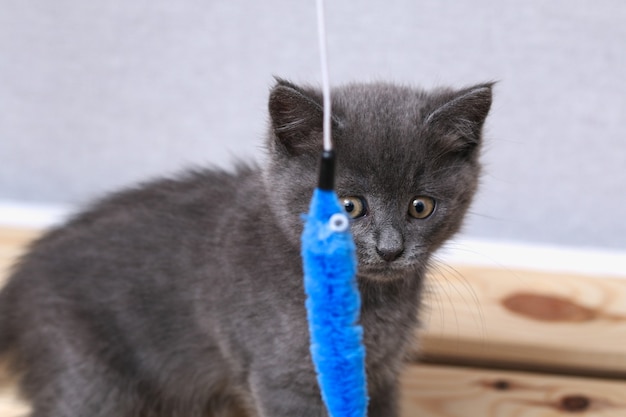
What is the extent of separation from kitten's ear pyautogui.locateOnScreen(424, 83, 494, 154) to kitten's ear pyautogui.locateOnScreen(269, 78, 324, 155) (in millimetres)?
128

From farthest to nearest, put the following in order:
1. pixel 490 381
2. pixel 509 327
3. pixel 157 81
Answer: pixel 157 81
pixel 509 327
pixel 490 381

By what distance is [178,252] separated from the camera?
1101mm

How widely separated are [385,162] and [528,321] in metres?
0.59

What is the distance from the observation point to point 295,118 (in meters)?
0.90

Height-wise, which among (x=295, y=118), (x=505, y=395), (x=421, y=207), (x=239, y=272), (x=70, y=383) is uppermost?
(x=295, y=118)

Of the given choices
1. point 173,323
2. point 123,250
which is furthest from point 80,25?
point 173,323

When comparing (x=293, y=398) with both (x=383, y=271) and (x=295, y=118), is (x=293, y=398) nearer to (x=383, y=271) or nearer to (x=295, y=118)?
(x=383, y=271)

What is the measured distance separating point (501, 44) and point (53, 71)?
2.89 feet

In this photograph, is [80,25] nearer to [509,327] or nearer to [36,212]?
[36,212]

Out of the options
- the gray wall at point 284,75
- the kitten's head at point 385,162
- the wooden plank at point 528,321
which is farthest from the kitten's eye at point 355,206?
the gray wall at point 284,75

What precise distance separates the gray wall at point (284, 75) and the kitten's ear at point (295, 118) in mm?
535

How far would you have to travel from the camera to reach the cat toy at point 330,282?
656mm

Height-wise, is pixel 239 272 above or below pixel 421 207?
below

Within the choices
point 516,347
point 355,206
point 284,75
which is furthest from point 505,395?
point 284,75
